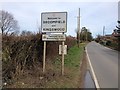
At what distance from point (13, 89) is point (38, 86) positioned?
990 millimetres

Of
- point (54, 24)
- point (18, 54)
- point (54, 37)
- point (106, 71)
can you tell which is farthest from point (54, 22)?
point (106, 71)

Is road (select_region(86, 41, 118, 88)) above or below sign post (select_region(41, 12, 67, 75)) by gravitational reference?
below

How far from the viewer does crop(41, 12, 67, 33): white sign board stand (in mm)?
12203

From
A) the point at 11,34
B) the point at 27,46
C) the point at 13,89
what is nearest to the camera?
the point at 13,89

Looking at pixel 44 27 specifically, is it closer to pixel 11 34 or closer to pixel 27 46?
pixel 27 46

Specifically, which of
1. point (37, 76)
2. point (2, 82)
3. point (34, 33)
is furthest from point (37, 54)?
point (2, 82)

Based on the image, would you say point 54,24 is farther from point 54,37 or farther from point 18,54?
point 18,54

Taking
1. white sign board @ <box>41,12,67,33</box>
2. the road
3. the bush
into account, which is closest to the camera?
the bush

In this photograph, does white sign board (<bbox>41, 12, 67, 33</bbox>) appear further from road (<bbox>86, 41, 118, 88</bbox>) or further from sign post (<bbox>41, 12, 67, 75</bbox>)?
road (<bbox>86, 41, 118, 88</bbox>)

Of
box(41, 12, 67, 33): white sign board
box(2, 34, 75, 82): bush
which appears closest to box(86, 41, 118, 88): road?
box(41, 12, 67, 33): white sign board

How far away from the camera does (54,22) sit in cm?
1230

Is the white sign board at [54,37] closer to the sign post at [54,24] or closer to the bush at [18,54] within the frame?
the sign post at [54,24]

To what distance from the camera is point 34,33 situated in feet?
44.5

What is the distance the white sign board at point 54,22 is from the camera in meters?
12.2
